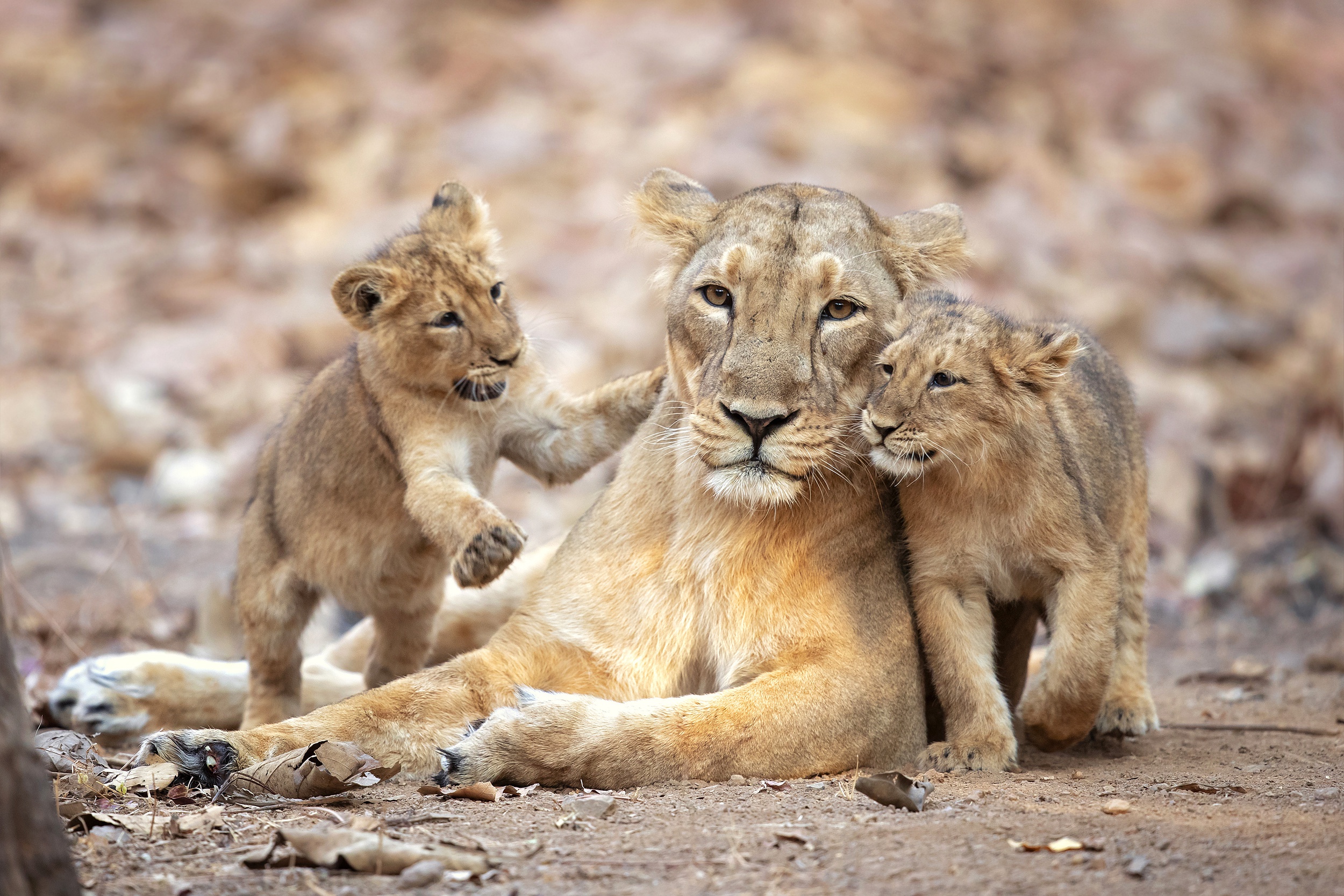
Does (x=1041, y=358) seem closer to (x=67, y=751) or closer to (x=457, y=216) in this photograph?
(x=457, y=216)

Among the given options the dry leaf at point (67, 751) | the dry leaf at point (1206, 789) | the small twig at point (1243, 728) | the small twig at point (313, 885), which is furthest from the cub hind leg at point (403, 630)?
the small twig at point (1243, 728)

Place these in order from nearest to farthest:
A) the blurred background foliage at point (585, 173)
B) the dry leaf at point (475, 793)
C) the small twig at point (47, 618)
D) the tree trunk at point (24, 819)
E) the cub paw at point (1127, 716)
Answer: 1. the tree trunk at point (24, 819)
2. the dry leaf at point (475, 793)
3. the cub paw at point (1127, 716)
4. the small twig at point (47, 618)
5. the blurred background foliage at point (585, 173)

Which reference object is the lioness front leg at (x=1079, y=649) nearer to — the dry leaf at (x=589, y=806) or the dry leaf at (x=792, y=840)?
the dry leaf at (x=792, y=840)

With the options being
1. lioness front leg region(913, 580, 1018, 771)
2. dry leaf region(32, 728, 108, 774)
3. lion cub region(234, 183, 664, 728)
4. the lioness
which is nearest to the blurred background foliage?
lion cub region(234, 183, 664, 728)

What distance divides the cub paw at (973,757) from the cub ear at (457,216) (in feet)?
8.64

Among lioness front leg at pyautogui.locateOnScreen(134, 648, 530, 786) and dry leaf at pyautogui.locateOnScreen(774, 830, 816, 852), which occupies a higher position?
lioness front leg at pyautogui.locateOnScreen(134, 648, 530, 786)

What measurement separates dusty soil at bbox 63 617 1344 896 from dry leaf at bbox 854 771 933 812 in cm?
4

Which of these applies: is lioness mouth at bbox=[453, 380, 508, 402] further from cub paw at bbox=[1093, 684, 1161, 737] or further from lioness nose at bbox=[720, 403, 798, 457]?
cub paw at bbox=[1093, 684, 1161, 737]

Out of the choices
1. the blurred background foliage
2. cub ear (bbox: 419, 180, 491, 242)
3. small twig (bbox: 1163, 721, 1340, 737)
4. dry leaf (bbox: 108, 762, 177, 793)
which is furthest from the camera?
the blurred background foliage

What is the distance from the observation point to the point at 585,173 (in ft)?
47.5

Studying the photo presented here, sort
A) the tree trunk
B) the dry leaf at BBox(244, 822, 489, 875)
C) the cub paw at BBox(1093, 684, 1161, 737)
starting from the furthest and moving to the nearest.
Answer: the cub paw at BBox(1093, 684, 1161, 737) → the dry leaf at BBox(244, 822, 489, 875) → the tree trunk

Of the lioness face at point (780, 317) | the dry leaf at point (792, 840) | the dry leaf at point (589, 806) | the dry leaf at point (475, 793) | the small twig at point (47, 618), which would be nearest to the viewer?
the dry leaf at point (792, 840)

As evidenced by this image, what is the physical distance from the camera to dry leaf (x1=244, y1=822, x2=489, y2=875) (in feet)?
9.64

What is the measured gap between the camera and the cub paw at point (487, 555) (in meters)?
4.02
